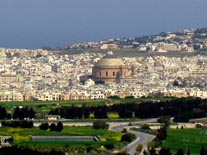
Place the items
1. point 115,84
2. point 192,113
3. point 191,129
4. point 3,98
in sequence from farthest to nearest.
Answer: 1. point 115,84
2. point 3,98
3. point 192,113
4. point 191,129

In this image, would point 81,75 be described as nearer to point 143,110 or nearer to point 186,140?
point 143,110

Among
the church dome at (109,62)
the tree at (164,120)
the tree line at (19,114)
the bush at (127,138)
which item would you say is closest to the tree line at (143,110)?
the tree at (164,120)

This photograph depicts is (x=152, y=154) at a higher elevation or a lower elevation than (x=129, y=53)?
lower

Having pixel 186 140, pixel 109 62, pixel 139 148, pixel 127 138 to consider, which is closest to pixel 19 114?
pixel 127 138

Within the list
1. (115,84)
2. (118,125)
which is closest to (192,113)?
(118,125)

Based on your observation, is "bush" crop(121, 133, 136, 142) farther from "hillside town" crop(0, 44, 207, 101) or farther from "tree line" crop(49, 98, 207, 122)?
"hillside town" crop(0, 44, 207, 101)

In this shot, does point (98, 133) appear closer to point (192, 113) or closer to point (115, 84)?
point (192, 113)

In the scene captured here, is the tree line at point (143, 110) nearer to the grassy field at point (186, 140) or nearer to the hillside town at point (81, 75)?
the grassy field at point (186, 140)

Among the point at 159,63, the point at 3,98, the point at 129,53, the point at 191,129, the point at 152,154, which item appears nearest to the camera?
the point at 152,154
